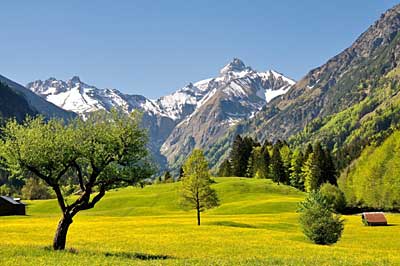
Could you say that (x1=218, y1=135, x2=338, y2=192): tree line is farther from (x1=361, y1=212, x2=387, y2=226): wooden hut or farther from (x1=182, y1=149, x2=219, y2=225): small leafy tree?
(x1=182, y1=149, x2=219, y2=225): small leafy tree

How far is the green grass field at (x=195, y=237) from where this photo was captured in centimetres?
3170

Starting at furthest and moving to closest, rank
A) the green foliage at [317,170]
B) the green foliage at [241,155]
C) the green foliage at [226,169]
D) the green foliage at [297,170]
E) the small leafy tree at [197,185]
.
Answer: the green foliage at [226,169], the green foliage at [241,155], the green foliage at [297,170], the green foliage at [317,170], the small leafy tree at [197,185]

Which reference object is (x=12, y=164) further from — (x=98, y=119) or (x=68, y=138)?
(x=98, y=119)

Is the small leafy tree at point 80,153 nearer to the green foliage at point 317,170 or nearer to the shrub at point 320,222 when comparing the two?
the shrub at point 320,222

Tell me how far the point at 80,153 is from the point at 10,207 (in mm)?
99531

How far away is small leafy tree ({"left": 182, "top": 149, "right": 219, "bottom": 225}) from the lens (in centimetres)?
8381

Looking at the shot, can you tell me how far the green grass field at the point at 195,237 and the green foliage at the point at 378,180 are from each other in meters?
21.3

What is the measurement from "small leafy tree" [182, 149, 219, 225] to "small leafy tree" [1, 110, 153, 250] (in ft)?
149

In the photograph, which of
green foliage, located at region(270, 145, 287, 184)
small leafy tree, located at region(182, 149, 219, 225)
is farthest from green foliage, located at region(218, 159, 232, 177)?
small leafy tree, located at region(182, 149, 219, 225)

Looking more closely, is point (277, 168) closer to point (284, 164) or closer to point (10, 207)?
point (284, 164)

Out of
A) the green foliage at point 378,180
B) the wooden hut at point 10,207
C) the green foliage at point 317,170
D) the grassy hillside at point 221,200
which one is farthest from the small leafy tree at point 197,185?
the green foliage at point 317,170

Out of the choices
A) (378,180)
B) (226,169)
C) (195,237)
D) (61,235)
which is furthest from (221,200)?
(61,235)

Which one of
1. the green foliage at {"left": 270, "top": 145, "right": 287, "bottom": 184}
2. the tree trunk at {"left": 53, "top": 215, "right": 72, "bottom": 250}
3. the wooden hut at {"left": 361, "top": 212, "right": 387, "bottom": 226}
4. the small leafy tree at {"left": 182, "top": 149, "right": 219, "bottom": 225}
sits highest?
the green foliage at {"left": 270, "top": 145, "right": 287, "bottom": 184}

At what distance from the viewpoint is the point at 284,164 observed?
164m
